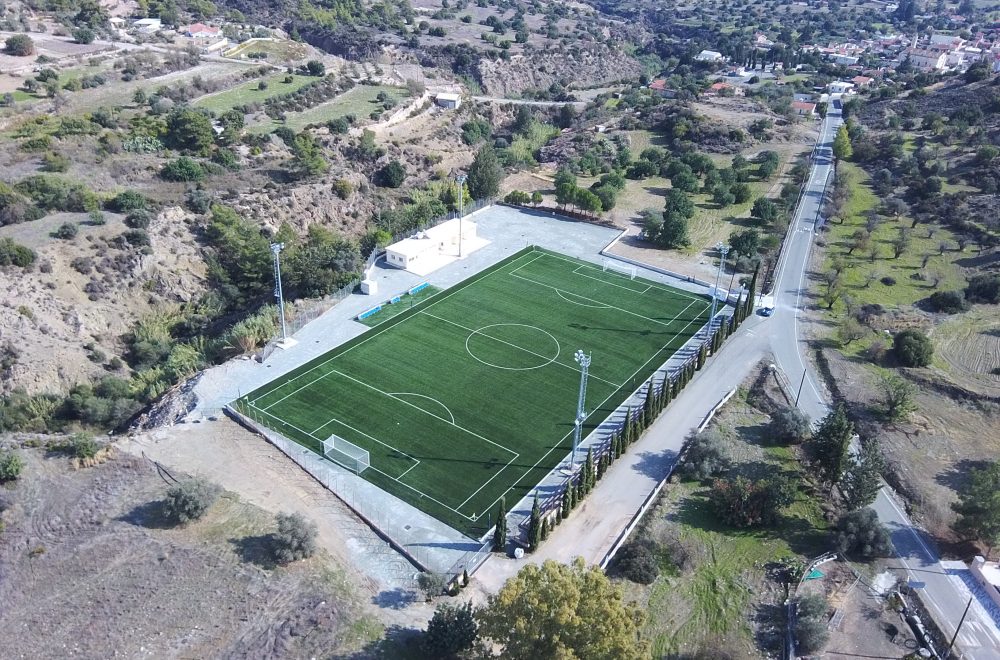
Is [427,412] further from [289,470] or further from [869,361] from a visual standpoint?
[869,361]

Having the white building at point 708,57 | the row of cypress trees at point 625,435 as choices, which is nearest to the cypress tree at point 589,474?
the row of cypress trees at point 625,435

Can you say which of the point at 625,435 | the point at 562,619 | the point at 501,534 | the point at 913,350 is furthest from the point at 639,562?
the point at 913,350

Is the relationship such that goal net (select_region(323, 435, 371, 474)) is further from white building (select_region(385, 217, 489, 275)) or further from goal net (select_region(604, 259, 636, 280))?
goal net (select_region(604, 259, 636, 280))

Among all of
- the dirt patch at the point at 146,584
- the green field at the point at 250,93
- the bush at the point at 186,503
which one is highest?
the green field at the point at 250,93

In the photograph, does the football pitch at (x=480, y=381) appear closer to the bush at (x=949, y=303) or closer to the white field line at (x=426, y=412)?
the white field line at (x=426, y=412)

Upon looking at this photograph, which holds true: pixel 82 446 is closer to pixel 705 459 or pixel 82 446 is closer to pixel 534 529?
pixel 534 529

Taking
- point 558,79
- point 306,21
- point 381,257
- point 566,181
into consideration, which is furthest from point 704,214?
point 306,21
